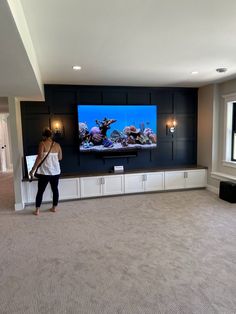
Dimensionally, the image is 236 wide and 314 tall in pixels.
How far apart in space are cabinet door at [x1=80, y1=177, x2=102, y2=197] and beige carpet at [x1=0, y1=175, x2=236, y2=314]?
516 millimetres

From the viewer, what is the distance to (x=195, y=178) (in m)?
5.59

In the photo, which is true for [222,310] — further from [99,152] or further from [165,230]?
[99,152]

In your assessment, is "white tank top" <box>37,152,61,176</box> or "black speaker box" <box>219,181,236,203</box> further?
"black speaker box" <box>219,181,236,203</box>

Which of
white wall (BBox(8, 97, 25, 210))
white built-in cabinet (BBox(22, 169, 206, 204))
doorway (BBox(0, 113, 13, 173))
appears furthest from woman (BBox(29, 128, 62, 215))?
doorway (BBox(0, 113, 13, 173))

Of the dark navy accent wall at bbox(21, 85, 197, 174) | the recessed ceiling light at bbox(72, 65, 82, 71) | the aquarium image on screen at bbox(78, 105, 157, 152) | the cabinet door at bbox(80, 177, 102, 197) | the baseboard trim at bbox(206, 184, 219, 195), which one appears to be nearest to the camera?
the recessed ceiling light at bbox(72, 65, 82, 71)

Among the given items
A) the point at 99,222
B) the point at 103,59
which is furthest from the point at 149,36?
the point at 99,222

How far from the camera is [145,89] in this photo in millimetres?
5527

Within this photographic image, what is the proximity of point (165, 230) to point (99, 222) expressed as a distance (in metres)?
1.04

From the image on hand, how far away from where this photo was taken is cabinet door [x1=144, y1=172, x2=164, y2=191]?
210 inches

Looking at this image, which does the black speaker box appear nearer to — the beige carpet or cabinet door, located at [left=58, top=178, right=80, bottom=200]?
the beige carpet

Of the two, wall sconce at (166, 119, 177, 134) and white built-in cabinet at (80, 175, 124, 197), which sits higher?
wall sconce at (166, 119, 177, 134)

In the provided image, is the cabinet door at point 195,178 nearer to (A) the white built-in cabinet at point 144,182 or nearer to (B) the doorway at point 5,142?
(A) the white built-in cabinet at point 144,182

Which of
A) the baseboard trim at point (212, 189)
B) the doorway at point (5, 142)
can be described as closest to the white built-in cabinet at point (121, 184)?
the baseboard trim at point (212, 189)

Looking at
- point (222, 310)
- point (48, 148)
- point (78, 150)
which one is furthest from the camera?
point (78, 150)
